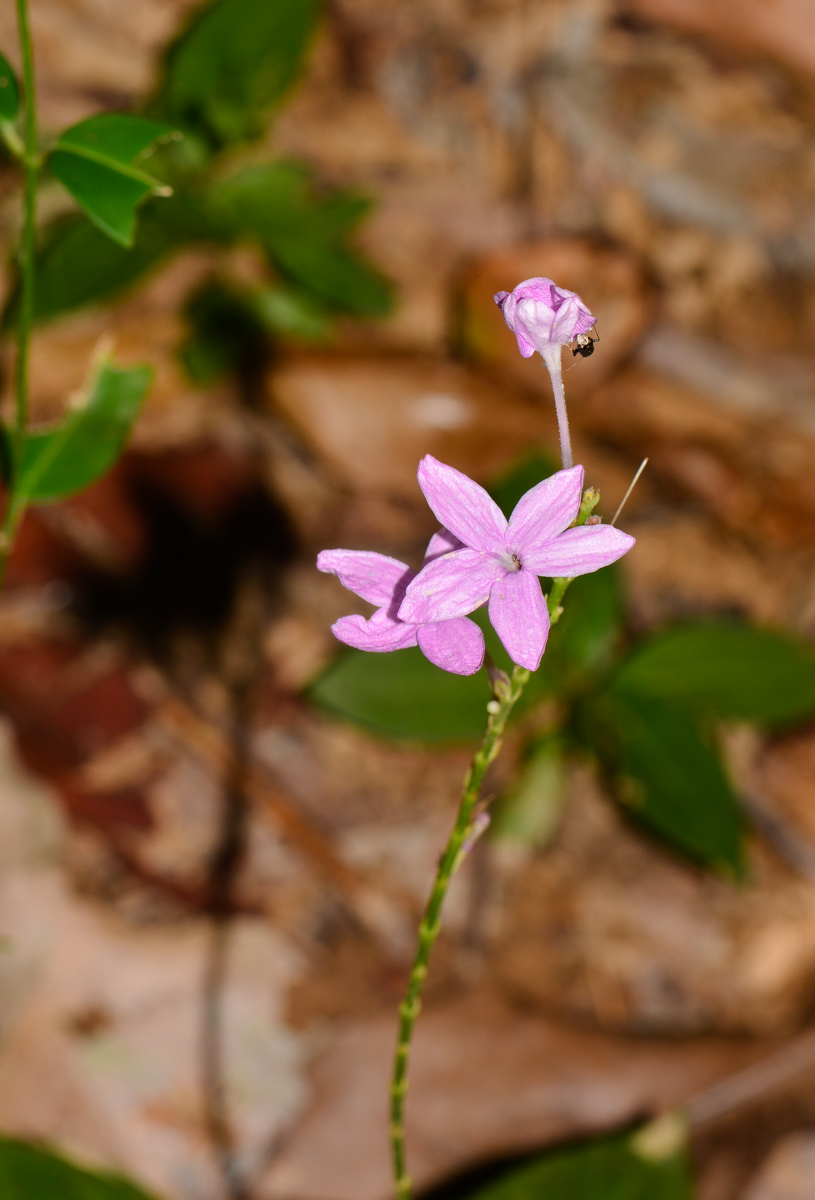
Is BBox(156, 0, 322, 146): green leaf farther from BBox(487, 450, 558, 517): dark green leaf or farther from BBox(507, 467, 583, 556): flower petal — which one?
BBox(507, 467, 583, 556): flower petal

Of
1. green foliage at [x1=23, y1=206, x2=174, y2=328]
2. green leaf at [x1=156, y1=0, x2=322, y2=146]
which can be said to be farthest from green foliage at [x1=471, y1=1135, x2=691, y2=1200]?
green leaf at [x1=156, y1=0, x2=322, y2=146]

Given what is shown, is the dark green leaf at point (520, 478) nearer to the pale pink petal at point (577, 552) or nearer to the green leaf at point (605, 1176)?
the green leaf at point (605, 1176)

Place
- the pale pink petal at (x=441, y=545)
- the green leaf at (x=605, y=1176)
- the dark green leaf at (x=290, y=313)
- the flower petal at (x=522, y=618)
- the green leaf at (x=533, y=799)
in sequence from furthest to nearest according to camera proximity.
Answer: the dark green leaf at (x=290, y=313)
the green leaf at (x=533, y=799)
the green leaf at (x=605, y=1176)
the pale pink petal at (x=441, y=545)
the flower petal at (x=522, y=618)

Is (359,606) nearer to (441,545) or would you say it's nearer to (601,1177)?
(601,1177)

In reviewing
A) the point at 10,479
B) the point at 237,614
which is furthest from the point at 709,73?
the point at 10,479

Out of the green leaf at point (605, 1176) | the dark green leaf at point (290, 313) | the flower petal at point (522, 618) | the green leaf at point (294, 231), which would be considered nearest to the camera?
the flower petal at point (522, 618)

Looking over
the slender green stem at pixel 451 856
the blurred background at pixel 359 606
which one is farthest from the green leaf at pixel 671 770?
the slender green stem at pixel 451 856
